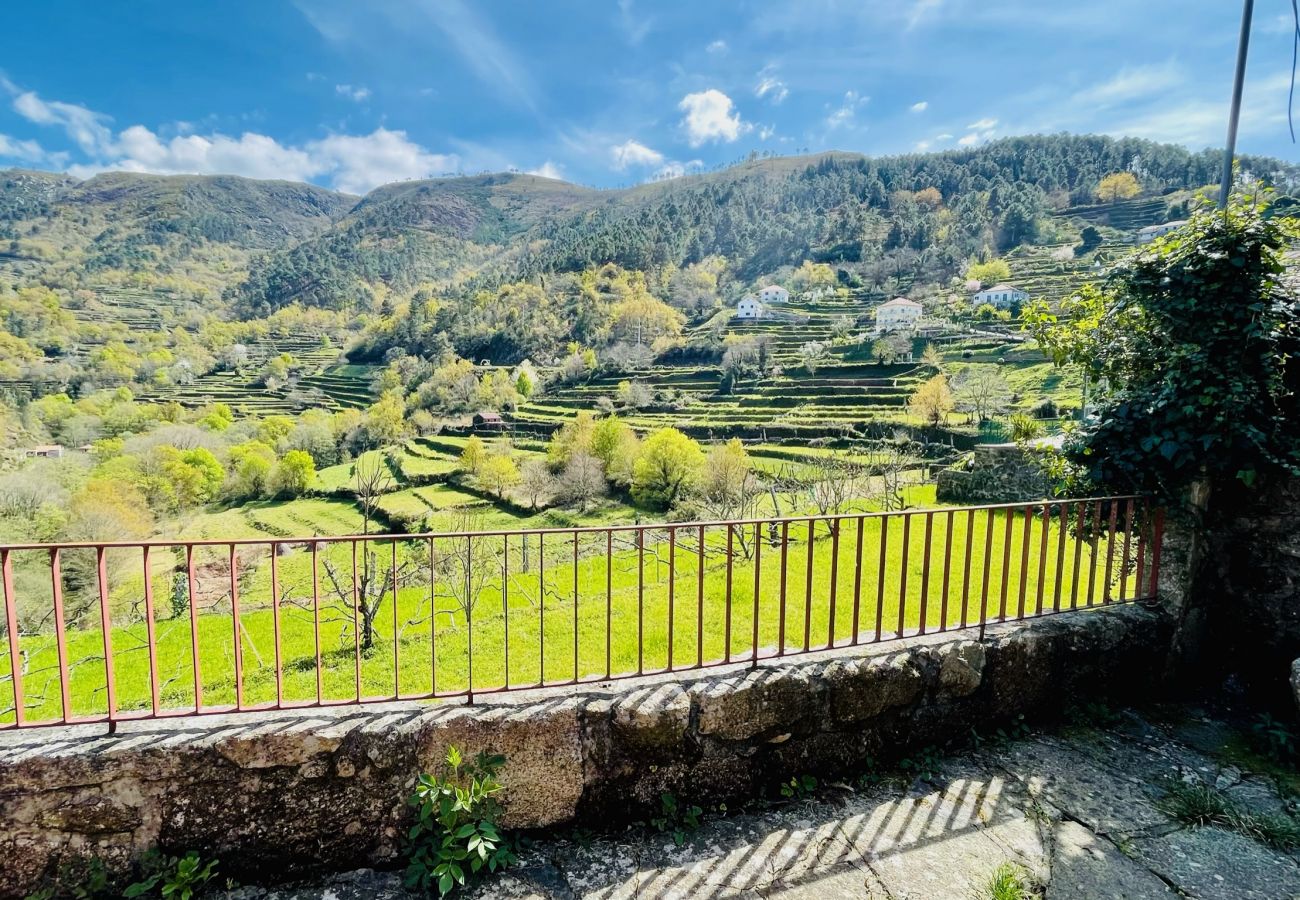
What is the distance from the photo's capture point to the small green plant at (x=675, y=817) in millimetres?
2533

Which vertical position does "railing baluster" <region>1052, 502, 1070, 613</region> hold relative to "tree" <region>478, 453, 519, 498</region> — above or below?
above

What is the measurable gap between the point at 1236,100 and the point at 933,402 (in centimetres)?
4384

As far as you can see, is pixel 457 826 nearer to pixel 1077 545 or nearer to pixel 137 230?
pixel 1077 545

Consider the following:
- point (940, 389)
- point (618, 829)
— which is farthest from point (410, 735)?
point (940, 389)

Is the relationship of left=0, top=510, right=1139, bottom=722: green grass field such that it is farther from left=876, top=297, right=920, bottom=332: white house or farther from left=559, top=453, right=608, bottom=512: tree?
left=876, top=297, right=920, bottom=332: white house

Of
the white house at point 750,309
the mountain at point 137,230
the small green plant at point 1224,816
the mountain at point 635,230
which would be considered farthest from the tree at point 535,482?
the mountain at point 137,230

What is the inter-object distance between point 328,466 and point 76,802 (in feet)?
215

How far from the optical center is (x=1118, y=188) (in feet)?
319

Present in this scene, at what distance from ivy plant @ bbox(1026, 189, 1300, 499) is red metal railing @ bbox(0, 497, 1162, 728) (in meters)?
0.35

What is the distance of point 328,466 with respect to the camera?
6038 centimetres

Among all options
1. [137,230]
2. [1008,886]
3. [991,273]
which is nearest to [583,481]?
[1008,886]

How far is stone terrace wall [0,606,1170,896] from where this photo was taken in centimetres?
214

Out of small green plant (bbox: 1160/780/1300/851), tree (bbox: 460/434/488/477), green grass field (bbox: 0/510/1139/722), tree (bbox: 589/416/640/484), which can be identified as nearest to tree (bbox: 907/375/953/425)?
Result: tree (bbox: 589/416/640/484)

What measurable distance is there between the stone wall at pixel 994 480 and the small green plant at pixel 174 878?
45.8ft
